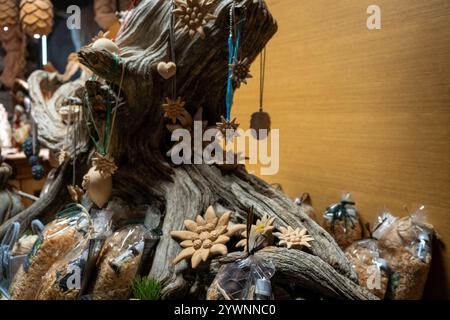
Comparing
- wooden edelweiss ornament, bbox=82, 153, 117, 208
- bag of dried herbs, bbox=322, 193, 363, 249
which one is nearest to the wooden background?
bag of dried herbs, bbox=322, 193, 363, 249

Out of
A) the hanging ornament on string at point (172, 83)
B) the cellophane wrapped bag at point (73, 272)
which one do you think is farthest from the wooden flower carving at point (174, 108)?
the cellophane wrapped bag at point (73, 272)

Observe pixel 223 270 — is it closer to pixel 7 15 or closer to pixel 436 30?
pixel 436 30

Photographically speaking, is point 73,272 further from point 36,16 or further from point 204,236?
point 36,16

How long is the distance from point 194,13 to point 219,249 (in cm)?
56

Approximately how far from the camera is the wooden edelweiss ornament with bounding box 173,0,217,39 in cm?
106

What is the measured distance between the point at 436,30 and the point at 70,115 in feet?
3.80

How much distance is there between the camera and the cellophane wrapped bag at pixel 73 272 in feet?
3.12

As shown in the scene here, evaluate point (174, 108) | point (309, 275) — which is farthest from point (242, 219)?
point (174, 108)

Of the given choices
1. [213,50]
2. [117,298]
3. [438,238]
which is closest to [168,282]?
[117,298]

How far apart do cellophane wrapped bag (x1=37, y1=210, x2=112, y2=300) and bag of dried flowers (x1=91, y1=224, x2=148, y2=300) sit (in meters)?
0.03

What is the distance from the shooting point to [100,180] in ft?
3.94

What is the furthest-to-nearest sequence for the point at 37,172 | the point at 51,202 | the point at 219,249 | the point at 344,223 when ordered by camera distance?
the point at 37,172 → the point at 344,223 → the point at 51,202 → the point at 219,249
